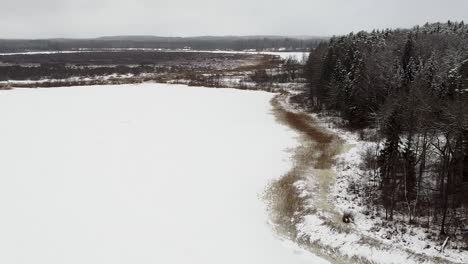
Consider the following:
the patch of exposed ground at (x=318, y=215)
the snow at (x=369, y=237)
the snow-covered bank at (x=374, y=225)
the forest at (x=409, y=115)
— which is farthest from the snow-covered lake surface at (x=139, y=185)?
the forest at (x=409, y=115)

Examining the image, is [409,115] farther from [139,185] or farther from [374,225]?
[139,185]

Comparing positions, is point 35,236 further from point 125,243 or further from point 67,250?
point 125,243

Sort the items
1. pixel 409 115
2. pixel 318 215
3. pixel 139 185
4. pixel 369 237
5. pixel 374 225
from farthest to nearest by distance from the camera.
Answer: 1. pixel 139 185
2. pixel 409 115
3. pixel 318 215
4. pixel 374 225
5. pixel 369 237

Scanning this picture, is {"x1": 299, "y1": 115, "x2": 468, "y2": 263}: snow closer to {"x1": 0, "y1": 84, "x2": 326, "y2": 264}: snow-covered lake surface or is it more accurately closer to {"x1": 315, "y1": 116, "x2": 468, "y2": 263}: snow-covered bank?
{"x1": 315, "y1": 116, "x2": 468, "y2": 263}: snow-covered bank


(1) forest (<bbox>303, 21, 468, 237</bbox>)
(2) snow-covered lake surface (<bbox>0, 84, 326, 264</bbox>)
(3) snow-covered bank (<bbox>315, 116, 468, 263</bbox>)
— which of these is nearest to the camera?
(3) snow-covered bank (<bbox>315, 116, 468, 263</bbox>)

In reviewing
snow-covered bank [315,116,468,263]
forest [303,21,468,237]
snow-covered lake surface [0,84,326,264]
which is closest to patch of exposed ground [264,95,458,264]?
snow-covered bank [315,116,468,263]

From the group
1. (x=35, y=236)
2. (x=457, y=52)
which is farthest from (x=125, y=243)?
(x=457, y=52)

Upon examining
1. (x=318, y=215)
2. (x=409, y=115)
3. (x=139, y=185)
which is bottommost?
(x=139, y=185)

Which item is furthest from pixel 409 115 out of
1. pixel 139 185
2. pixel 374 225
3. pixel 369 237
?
pixel 139 185
